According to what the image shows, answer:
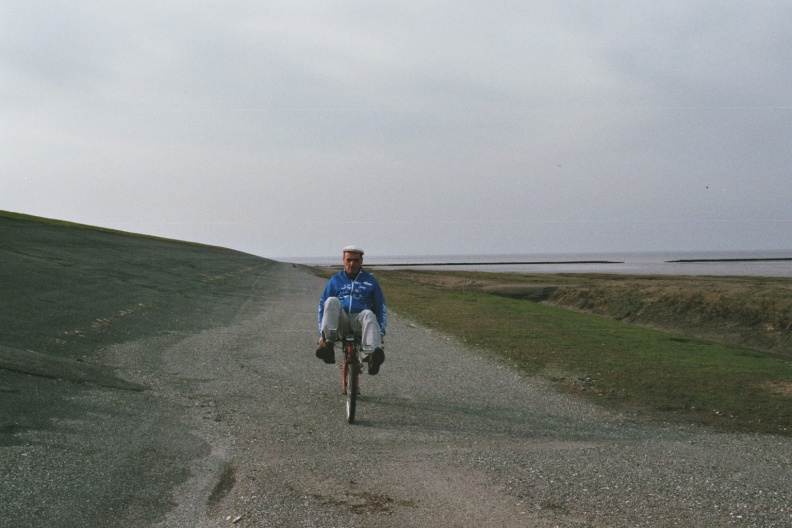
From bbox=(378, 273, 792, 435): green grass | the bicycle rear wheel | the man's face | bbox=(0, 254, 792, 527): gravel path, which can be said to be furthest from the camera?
bbox=(378, 273, 792, 435): green grass

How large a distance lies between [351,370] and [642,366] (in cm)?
906

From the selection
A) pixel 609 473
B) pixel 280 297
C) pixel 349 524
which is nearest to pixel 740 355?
pixel 609 473

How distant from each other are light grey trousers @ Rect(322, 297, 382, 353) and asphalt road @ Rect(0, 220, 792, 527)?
1189mm

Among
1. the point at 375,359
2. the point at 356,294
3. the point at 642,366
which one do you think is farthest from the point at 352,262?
the point at 642,366

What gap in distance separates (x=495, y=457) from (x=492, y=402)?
342 centimetres

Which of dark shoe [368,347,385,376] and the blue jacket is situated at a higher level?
the blue jacket

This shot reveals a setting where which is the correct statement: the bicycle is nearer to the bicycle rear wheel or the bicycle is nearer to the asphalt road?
the bicycle rear wheel

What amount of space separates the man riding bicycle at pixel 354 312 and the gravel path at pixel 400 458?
1.04 metres

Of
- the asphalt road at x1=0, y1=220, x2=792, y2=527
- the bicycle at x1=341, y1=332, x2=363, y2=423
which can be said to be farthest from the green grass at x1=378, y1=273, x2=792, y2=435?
the bicycle at x1=341, y1=332, x2=363, y2=423

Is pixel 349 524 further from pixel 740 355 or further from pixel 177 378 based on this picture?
pixel 740 355

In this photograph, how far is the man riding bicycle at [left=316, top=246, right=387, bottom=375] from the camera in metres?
10.1

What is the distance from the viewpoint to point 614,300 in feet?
115

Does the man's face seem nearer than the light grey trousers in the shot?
No

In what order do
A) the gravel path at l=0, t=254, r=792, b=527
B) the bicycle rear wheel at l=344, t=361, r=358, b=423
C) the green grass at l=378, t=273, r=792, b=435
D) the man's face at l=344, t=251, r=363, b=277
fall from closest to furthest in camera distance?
the gravel path at l=0, t=254, r=792, b=527, the bicycle rear wheel at l=344, t=361, r=358, b=423, the man's face at l=344, t=251, r=363, b=277, the green grass at l=378, t=273, r=792, b=435
